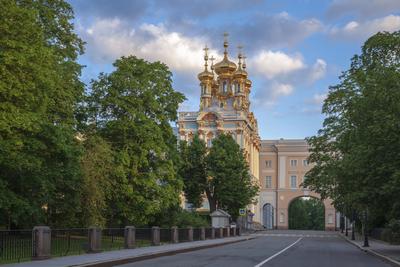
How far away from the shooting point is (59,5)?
3619 cm

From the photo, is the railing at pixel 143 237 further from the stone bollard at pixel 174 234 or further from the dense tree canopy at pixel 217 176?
the dense tree canopy at pixel 217 176

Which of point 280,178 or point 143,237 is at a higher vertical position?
point 280,178

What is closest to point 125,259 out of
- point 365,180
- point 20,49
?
point 20,49

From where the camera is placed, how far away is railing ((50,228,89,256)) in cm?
2409

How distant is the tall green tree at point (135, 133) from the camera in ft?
138

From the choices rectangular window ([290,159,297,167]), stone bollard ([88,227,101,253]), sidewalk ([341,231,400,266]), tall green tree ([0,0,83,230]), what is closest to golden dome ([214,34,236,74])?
rectangular window ([290,159,297,167])

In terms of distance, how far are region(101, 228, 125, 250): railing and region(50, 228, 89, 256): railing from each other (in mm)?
3005

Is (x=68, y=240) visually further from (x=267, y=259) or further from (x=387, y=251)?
(x=387, y=251)

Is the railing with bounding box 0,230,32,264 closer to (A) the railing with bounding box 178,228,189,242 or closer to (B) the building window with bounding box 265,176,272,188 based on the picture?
(A) the railing with bounding box 178,228,189,242

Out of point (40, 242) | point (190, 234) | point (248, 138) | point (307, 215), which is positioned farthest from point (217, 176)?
point (307, 215)

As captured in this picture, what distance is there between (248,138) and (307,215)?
50375 mm

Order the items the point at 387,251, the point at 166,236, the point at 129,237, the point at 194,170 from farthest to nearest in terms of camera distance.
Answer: the point at 194,170, the point at 166,236, the point at 387,251, the point at 129,237

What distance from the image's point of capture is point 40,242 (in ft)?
70.4

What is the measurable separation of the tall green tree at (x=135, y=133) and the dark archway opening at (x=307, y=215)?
9350 centimetres
